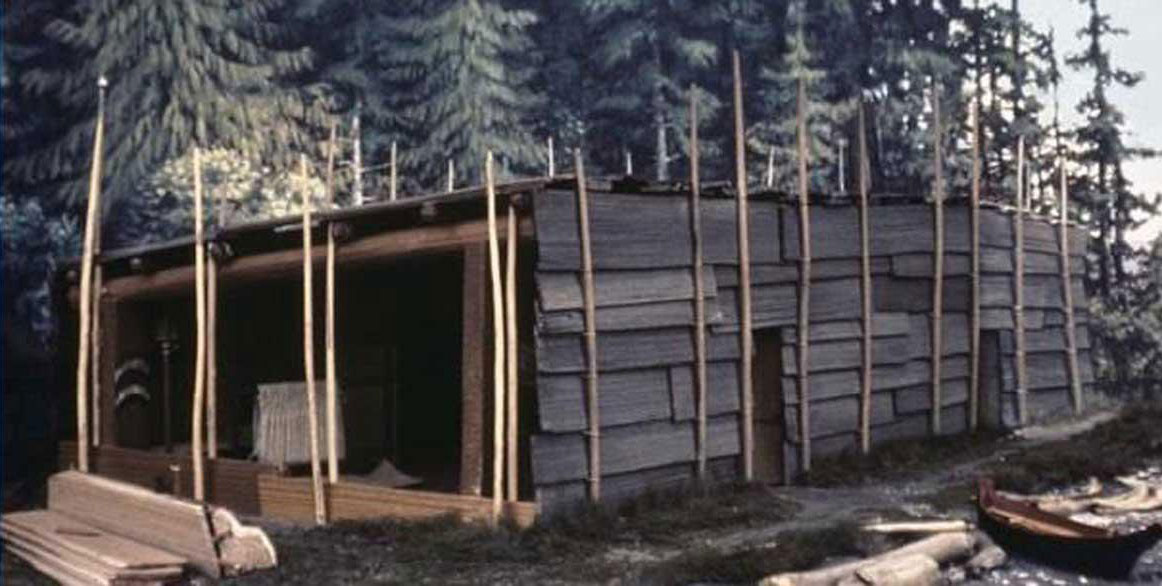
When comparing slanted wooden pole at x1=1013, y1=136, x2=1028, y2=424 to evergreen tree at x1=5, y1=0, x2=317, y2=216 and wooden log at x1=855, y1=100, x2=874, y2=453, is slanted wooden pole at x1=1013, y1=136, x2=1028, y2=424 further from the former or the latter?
evergreen tree at x1=5, y1=0, x2=317, y2=216

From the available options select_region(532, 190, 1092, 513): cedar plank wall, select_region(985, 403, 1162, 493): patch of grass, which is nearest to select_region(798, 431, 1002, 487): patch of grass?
select_region(532, 190, 1092, 513): cedar plank wall

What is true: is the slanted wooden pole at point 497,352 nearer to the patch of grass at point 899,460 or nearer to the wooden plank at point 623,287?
the wooden plank at point 623,287

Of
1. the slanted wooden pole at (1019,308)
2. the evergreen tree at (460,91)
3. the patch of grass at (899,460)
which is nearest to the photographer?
the patch of grass at (899,460)

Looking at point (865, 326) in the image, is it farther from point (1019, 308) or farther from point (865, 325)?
point (1019, 308)

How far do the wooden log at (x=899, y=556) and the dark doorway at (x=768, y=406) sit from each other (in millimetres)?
5209

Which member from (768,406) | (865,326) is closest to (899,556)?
(768,406)

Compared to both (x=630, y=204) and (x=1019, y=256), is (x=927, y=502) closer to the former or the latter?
(x=630, y=204)

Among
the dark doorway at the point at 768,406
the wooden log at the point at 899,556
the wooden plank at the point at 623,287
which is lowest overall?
the wooden log at the point at 899,556

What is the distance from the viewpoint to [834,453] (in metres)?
16.6

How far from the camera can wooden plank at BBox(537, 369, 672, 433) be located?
1258cm

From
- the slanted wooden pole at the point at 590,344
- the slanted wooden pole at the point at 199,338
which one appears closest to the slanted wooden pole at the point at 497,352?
the slanted wooden pole at the point at 590,344

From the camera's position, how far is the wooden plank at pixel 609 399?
1258 centimetres

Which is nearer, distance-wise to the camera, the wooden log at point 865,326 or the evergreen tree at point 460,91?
the wooden log at point 865,326

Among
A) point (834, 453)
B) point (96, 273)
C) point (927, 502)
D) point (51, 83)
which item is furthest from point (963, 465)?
point (51, 83)
